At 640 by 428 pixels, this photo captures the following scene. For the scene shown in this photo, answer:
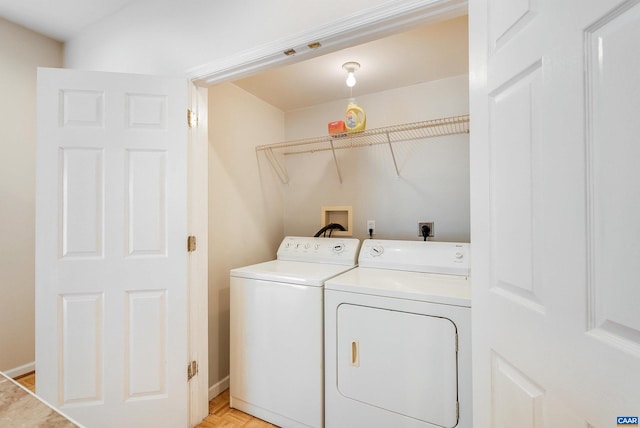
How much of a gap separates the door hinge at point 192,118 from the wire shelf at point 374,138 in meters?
0.86

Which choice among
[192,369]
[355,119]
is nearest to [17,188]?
[192,369]

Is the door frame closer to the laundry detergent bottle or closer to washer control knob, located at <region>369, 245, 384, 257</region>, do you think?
the laundry detergent bottle

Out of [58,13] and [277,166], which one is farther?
[277,166]

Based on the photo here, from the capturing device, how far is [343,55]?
76.5 inches

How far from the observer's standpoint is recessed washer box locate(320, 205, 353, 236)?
2.61m

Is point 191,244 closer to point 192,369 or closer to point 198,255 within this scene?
point 198,255

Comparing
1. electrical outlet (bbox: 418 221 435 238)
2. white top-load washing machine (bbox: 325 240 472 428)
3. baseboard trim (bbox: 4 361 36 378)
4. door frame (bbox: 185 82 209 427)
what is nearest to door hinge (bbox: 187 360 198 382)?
door frame (bbox: 185 82 209 427)

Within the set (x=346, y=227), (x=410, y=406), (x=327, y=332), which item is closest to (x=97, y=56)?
(x=346, y=227)

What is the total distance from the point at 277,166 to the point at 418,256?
1627 mm

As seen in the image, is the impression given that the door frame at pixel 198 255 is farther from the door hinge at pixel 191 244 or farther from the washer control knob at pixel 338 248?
the washer control knob at pixel 338 248

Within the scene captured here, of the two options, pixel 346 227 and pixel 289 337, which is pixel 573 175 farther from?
pixel 346 227

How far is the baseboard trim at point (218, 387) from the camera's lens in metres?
1.98

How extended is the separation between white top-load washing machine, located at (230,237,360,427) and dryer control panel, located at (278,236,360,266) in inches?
6.0

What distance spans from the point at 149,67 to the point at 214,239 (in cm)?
118
